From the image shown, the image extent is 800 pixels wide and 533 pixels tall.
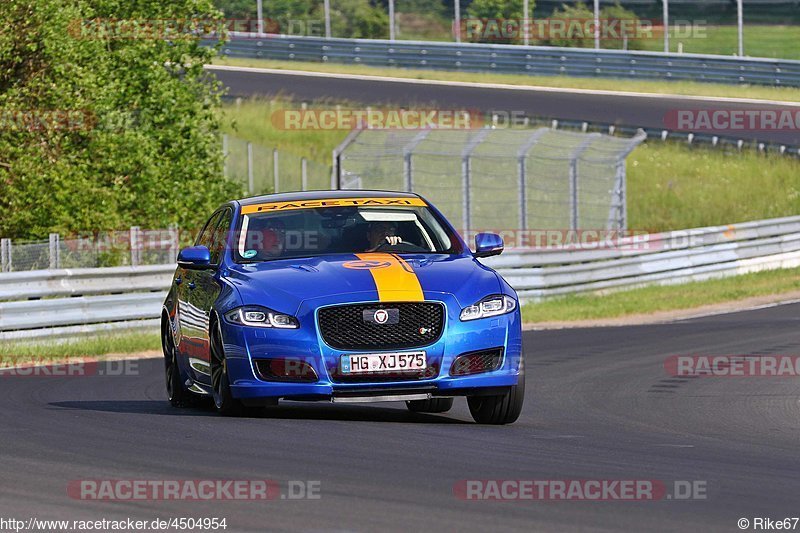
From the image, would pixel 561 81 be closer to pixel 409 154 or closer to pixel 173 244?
pixel 409 154

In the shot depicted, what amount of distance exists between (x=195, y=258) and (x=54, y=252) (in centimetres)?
974

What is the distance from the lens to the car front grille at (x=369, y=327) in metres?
9.81

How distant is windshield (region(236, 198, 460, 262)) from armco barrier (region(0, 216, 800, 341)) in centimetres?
71

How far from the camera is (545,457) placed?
27.3 feet

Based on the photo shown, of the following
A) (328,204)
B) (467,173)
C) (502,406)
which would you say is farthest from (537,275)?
(502,406)

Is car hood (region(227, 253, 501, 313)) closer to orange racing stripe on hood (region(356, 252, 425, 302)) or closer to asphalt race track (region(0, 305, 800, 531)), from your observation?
orange racing stripe on hood (region(356, 252, 425, 302))

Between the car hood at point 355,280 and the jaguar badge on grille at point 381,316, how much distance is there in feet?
0.25

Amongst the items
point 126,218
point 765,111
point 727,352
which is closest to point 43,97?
point 126,218

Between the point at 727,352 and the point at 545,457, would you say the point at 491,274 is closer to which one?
the point at 545,457

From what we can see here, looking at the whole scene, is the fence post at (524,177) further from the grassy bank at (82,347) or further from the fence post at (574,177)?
the grassy bank at (82,347)

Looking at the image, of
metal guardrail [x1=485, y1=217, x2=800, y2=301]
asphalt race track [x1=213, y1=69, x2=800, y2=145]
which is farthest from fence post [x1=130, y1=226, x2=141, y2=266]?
asphalt race track [x1=213, y1=69, x2=800, y2=145]

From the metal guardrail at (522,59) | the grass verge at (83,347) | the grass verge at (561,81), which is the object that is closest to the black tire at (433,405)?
the grass verge at (83,347)

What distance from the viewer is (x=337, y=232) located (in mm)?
11047

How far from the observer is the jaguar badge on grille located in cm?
981
